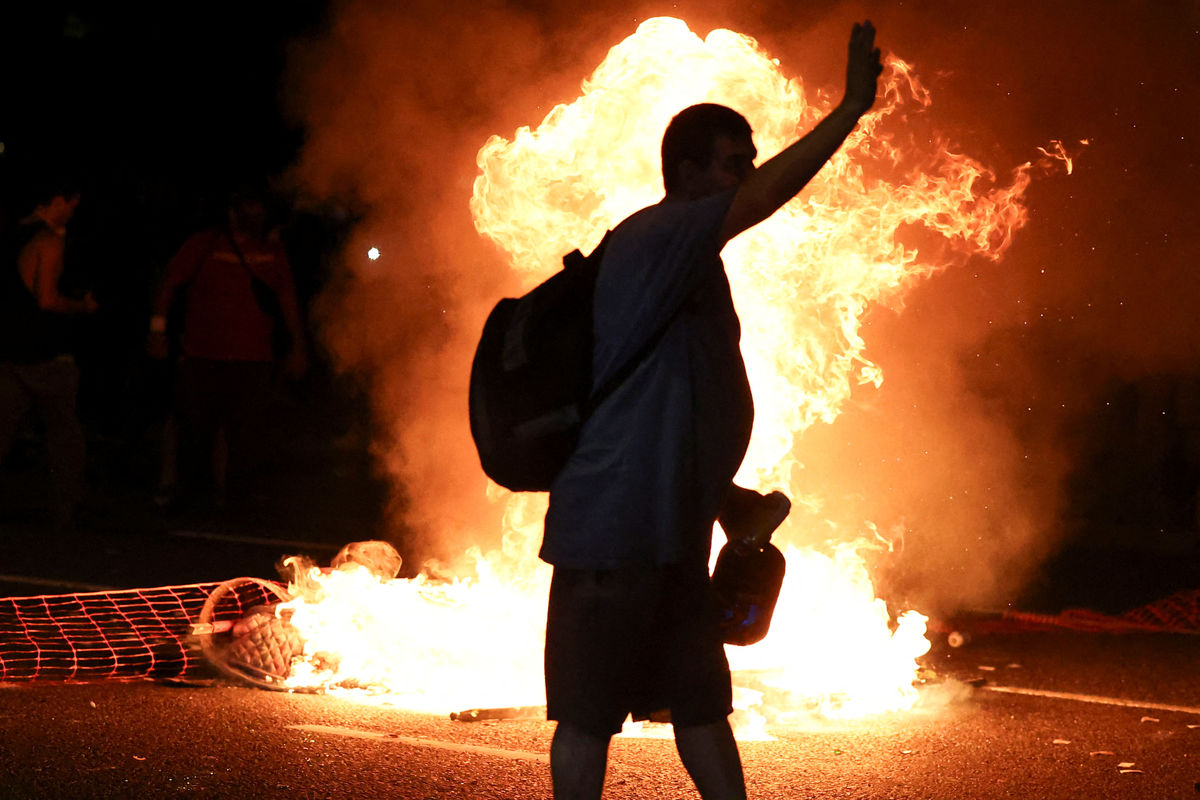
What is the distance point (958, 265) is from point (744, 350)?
5.32m

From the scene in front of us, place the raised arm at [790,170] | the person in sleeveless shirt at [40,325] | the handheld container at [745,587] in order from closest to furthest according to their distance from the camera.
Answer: the raised arm at [790,170]
the handheld container at [745,587]
the person in sleeveless shirt at [40,325]

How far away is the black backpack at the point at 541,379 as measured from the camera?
3152 millimetres

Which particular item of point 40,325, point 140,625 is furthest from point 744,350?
point 40,325

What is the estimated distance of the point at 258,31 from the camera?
68.7ft

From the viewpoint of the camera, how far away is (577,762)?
10.5ft

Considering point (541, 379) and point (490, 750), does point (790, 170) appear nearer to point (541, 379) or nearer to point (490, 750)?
point (541, 379)

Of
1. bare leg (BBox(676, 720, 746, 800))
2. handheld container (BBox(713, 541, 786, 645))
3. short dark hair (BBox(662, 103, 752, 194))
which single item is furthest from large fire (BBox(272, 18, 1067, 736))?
short dark hair (BBox(662, 103, 752, 194))

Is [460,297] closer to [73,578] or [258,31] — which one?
[73,578]

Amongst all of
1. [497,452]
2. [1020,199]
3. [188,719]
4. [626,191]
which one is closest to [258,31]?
[1020,199]

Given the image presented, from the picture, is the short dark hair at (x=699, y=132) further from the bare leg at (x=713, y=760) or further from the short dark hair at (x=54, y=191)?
the short dark hair at (x=54, y=191)

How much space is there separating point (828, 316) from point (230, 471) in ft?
18.1

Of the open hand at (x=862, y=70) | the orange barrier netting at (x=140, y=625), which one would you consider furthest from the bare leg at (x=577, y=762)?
the orange barrier netting at (x=140, y=625)

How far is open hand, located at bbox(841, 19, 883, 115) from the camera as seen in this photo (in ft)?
10.1

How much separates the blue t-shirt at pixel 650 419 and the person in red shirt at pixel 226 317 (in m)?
6.73
